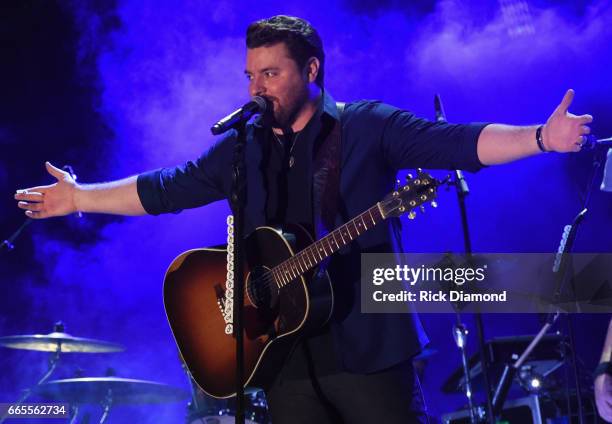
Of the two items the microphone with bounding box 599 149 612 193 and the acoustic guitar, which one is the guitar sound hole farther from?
the microphone with bounding box 599 149 612 193

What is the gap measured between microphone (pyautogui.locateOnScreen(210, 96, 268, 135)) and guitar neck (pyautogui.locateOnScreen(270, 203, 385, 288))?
53 centimetres

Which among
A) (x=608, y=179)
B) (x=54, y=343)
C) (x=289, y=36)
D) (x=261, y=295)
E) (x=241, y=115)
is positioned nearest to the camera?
(x=241, y=115)

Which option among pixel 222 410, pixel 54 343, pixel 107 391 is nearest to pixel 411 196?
pixel 222 410

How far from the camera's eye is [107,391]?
480cm

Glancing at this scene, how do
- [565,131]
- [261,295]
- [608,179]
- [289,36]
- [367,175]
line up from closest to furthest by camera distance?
1. [565,131]
2. [367,175]
3. [261,295]
4. [289,36]
5. [608,179]

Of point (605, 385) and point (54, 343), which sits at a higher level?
point (54, 343)

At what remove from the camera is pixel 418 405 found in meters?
2.20

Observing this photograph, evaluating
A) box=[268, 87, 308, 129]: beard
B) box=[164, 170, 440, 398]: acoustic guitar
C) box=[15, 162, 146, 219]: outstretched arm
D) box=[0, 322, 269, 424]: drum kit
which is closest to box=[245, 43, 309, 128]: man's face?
box=[268, 87, 308, 129]: beard

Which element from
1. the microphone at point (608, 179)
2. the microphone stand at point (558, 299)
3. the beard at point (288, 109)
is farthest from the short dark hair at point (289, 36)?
the microphone at point (608, 179)

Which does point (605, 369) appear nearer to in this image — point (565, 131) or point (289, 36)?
point (565, 131)

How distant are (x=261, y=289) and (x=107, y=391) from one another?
2697 mm

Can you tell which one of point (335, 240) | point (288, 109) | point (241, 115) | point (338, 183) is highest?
point (288, 109)

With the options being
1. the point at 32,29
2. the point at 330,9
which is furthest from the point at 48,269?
the point at 330,9

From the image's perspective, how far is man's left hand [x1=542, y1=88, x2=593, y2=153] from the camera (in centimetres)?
195
